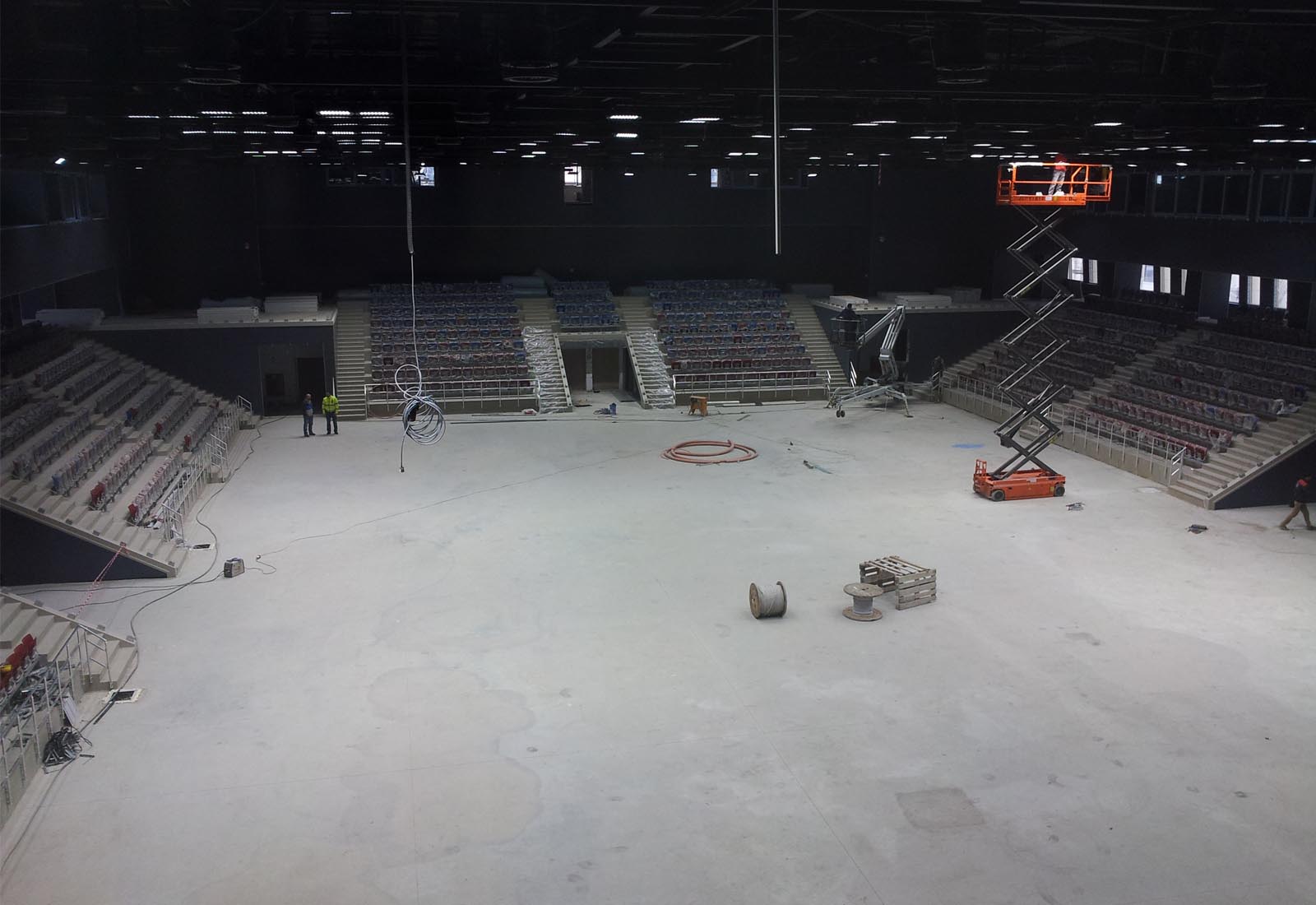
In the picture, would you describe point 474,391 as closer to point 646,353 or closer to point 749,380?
point 646,353

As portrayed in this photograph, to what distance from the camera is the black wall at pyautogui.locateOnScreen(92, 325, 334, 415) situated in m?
31.7

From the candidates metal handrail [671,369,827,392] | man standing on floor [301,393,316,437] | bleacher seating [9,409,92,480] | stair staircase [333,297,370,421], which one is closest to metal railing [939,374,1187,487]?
metal handrail [671,369,827,392]

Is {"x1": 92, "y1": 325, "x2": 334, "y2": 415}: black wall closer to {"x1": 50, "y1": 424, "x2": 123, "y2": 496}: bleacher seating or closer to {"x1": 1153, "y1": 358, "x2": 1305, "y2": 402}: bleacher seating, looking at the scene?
{"x1": 50, "y1": 424, "x2": 123, "y2": 496}: bleacher seating

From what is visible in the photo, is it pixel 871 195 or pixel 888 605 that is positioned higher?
pixel 871 195

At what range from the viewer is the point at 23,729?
11.7 meters

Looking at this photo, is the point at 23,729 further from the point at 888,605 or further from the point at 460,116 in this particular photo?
the point at 888,605

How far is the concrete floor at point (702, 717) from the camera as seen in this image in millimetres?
9914

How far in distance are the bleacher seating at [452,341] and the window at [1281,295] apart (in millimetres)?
22957

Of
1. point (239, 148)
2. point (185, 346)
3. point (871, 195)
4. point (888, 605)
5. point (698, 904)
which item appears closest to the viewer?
point (698, 904)

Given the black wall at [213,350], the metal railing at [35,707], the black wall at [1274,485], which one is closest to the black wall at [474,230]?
the black wall at [213,350]

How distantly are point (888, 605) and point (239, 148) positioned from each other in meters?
16.2

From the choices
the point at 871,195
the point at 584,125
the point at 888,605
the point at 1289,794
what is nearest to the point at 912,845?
the point at 1289,794

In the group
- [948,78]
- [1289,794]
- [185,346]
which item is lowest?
[1289,794]

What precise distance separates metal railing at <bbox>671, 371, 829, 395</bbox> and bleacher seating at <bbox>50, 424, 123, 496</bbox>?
667 inches
